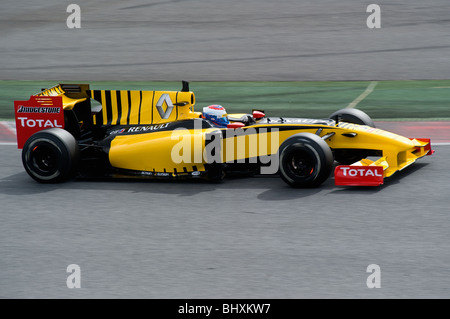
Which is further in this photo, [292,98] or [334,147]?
[292,98]

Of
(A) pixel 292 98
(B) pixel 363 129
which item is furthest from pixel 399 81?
(B) pixel 363 129

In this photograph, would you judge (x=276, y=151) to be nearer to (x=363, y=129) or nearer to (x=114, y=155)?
(x=363, y=129)

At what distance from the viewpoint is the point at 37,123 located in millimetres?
9133

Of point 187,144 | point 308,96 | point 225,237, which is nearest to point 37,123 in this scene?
point 187,144

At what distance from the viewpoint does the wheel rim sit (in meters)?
7.96

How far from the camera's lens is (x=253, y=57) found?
19.2 m

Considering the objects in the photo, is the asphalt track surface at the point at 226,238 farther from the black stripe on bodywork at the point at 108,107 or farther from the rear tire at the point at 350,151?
the black stripe on bodywork at the point at 108,107

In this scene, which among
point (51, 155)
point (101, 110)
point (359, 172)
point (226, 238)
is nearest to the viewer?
point (226, 238)

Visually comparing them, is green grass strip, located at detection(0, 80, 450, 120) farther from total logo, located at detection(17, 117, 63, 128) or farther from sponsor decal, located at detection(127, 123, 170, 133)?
total logo, located at detection(17, 117, 63, 128)

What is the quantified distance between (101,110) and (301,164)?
108 inches

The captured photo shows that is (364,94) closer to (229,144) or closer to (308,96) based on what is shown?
(308,96)

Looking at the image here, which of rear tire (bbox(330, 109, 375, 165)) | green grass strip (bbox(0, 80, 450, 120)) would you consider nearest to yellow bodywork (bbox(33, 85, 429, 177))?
rear tire (bbox(330, 109, 375, 165))

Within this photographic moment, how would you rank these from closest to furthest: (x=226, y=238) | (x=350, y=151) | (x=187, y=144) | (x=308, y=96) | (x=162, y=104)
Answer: (x=226, y=238) → (x=187, y=144) → (x=350, y=151) → (x=162, y=104) → (x=308, y=96)

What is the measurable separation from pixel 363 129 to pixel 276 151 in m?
1.05
